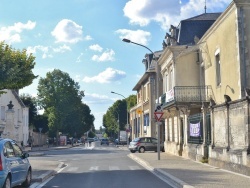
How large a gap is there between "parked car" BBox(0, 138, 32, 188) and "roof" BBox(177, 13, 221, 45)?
77.2 feet

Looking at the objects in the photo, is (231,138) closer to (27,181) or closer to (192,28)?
(27,181)

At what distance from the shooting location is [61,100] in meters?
85.9

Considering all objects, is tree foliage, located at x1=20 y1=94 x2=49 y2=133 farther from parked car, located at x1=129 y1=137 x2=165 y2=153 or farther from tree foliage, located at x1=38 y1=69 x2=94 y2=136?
parked car, located at x1=129 y1=137 x2=165 y2=153

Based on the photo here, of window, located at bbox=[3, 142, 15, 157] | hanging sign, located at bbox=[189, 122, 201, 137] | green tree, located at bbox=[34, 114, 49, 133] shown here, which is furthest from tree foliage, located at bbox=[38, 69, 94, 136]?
window, located at bbox=[3, 142, 15, 157]

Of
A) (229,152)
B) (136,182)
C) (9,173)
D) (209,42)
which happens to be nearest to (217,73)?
(209,42)

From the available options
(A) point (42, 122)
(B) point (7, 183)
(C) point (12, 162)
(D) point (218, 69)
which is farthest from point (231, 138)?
(A) point (42, 122)

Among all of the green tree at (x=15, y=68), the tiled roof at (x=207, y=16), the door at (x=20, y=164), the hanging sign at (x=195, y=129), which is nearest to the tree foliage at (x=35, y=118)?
the tiled roof at (x=207, y=16)

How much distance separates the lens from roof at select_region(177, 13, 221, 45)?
3509 centimetres

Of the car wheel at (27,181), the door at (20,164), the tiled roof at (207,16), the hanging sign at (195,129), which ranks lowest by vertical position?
the car wheel at (27,181)

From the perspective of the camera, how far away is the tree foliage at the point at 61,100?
8512cm

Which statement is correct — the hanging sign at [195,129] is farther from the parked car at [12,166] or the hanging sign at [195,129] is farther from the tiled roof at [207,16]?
the parked car at [12,166]

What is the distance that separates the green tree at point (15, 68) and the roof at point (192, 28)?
16.9m

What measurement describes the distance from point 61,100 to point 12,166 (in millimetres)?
74600

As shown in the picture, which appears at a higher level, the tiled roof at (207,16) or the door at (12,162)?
the tiled roof at (207,16)
